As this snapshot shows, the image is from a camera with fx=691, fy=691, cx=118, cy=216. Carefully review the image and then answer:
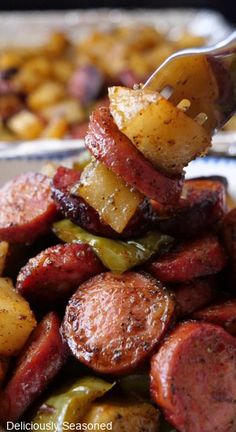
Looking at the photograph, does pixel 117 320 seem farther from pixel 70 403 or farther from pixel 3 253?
pixel 3 253

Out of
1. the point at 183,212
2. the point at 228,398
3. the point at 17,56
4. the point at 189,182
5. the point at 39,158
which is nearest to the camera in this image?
the point at 228,398

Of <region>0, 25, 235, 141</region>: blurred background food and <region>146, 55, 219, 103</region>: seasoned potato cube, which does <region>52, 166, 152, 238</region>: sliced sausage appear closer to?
<region>146, 55, 219, 103</region>: seasoned potato cube

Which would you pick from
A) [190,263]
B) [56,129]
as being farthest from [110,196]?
[56,129]

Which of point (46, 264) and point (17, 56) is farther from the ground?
point (46, 264)

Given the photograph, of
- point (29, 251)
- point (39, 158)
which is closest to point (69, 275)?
point (29, 251)

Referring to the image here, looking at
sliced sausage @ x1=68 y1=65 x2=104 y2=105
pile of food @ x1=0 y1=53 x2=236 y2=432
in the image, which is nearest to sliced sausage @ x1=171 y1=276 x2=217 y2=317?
pile of food @ x1=0 y1=53 x2=236 y2=432

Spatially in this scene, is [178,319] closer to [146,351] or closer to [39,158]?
[146,351]

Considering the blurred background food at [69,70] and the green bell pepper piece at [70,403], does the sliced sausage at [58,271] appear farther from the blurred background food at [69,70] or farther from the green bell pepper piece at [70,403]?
the blurred background food at [69,70]
